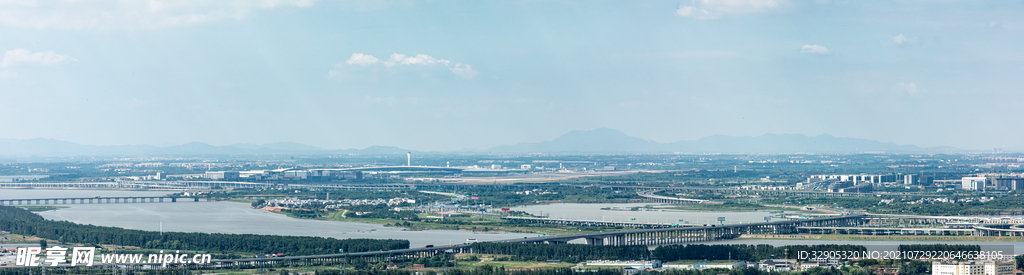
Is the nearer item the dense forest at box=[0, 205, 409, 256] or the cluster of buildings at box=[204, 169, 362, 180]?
the dense forest at box=[0, 205, 409, 256]

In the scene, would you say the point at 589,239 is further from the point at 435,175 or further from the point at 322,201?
the point at 435,175

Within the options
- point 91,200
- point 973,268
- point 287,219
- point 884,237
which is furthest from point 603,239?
point 91,200

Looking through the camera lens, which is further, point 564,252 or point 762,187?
point 762,187

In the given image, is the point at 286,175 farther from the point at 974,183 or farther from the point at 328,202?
the point at 974,183

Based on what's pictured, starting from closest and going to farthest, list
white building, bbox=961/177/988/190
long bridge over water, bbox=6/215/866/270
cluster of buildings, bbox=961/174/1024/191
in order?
long bridge over water, bbox=6/215/866/270, cluster of buildings, bbox=961/174/1024/191, white building, bbox=961/177/988/190

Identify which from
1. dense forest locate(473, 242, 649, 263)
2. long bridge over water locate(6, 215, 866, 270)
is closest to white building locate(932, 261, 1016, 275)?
dense forest locate(473, 242, 649, 263)

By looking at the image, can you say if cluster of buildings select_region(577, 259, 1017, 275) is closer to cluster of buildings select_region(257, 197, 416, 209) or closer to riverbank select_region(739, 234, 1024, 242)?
riverbank select_region(739, 234, 1024, 242)
